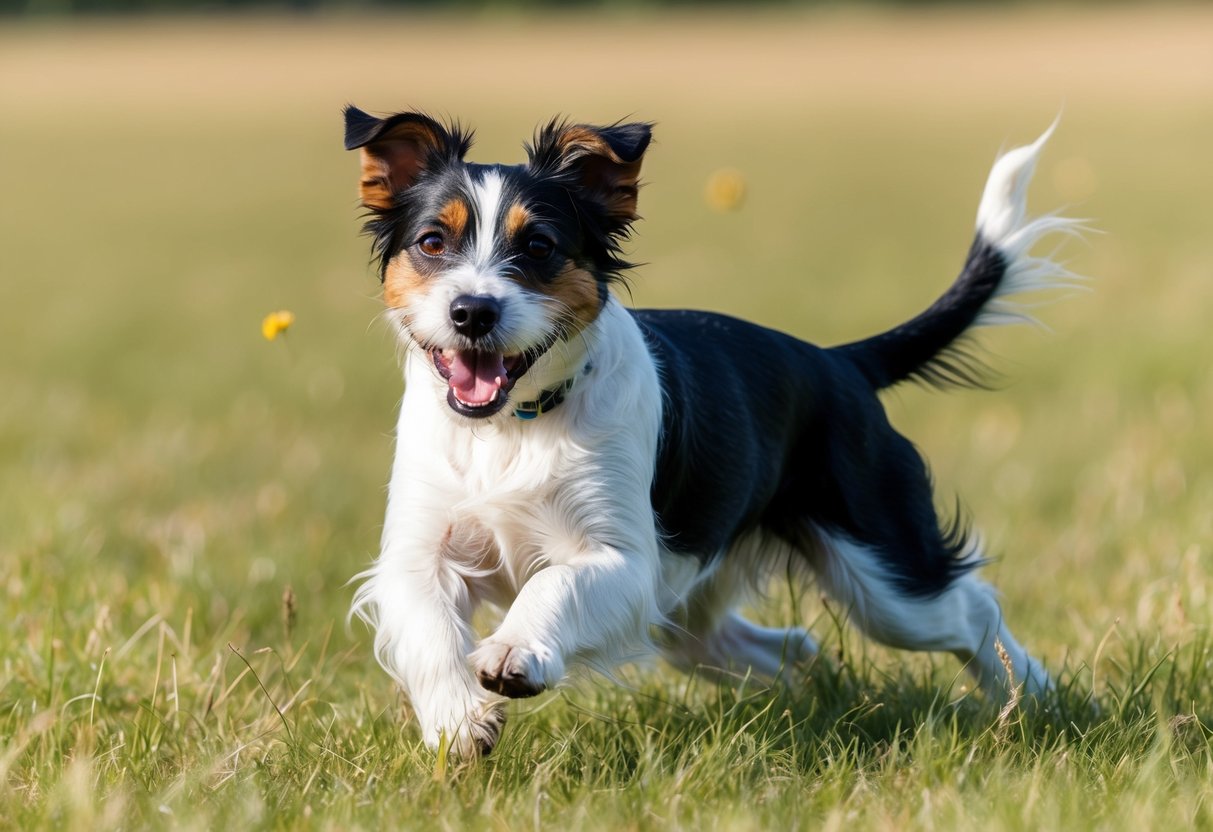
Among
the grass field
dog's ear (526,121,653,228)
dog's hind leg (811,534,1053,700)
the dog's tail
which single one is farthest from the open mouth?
the dog's tail

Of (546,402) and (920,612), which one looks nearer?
(546,402)

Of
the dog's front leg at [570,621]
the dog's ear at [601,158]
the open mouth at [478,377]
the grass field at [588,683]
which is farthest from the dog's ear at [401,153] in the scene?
the dog's front leg at [570,621]

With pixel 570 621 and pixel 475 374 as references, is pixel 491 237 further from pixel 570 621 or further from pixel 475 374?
pixel 570 621

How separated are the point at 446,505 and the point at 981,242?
2.08 m

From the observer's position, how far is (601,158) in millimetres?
4047

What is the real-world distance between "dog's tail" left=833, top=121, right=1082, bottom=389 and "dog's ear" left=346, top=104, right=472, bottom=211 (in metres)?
1.51

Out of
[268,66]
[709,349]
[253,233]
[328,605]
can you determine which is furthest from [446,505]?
[268,66]

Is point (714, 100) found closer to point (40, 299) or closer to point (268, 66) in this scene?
point (268, 66)

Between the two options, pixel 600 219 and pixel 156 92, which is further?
pixel 156 92

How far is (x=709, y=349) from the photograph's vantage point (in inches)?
175

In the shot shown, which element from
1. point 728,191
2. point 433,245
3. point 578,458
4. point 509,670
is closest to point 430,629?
point 509,670

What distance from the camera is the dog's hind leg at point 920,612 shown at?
4.51 meters

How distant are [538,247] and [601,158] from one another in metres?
0.34

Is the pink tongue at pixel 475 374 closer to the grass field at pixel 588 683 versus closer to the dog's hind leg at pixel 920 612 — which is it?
the grass field at pixel 588 683
